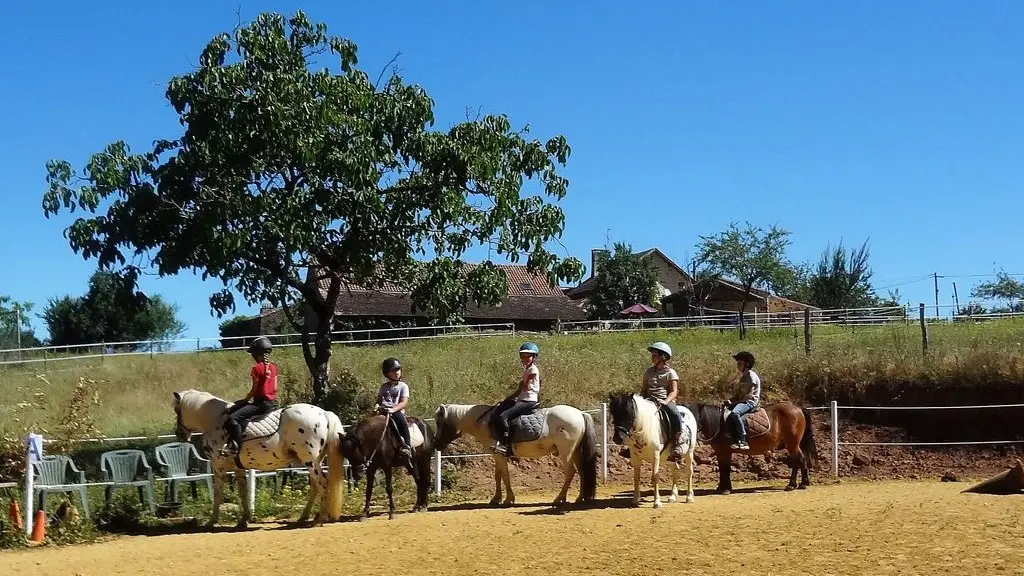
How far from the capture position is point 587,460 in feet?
41.5

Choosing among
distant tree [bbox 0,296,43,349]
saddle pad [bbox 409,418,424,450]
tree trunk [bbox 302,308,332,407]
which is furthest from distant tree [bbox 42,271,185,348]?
saddle pad [bbox 409,418,424,450]

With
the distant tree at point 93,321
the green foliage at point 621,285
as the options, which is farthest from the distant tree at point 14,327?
the green foliage at point 621,285

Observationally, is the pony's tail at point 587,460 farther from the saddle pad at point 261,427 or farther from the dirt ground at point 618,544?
the saddle pad at point 261,427

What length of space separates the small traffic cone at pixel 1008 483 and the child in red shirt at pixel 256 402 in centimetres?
972

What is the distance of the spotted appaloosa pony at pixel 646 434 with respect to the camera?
11.8 metres

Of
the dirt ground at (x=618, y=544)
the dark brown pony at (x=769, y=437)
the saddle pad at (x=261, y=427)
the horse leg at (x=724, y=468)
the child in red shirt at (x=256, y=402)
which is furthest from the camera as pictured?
the horse leg at (x=724, y=468)

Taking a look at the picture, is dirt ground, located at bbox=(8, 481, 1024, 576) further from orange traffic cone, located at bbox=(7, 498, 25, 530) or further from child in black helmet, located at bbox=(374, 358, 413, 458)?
child in black helmet, located at bbox=(374, 358, 413, 458)

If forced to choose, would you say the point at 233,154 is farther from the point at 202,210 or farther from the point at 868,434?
the point at 868,434

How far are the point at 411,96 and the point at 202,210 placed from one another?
428 cm

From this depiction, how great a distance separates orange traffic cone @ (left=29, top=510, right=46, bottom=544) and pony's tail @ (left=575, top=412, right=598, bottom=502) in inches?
260

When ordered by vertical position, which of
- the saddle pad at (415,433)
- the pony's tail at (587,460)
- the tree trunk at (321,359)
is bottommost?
the pony's tail at (587,460)

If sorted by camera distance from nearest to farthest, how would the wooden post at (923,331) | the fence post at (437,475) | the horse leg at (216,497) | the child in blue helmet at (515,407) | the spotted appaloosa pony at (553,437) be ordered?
the horse leg at (216,497)
the child in blue helmet at (515,407)
the spotted appaloosa pony at (553,437)
the fence post at (437,475)
the wooden post at (923,331)

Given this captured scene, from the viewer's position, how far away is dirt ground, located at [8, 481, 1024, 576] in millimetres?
8648

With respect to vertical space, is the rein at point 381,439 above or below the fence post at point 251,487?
above
